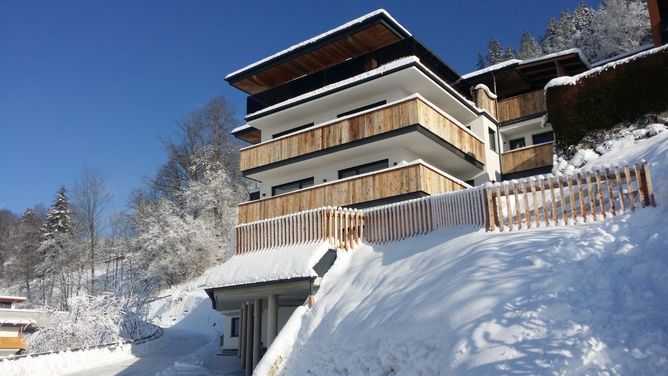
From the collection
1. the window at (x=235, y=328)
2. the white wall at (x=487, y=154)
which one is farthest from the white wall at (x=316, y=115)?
the window at (x=235, y=328)

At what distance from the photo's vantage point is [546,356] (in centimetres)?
763

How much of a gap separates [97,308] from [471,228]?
22761 mm

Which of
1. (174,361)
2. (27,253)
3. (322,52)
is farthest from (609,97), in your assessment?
(27,253)

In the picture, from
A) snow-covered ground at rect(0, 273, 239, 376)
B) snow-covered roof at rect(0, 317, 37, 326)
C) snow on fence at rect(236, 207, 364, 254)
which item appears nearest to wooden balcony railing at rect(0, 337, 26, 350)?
snow-covered roof at rect(0, 317, 37, 326)

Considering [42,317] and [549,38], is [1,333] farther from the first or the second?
[549,38]

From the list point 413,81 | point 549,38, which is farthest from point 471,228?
point 549,38

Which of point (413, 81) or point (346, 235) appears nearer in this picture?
point (346, 235)

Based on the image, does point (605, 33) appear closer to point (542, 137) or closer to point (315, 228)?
point (542, 137)

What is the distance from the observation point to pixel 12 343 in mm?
34906

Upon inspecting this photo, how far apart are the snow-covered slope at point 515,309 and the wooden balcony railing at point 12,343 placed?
27859 millimetres

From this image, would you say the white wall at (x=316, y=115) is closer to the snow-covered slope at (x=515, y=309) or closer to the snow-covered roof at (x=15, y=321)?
the snow-covered slope at (x=515, y=309)

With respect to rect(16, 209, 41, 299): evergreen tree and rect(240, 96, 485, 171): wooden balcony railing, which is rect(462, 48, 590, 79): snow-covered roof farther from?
rect(16, 209, 41, 299): evergreen tree

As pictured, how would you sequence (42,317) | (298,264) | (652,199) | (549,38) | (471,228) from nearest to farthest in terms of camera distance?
1. (652,199)
2. (471,228)
3. (298,264)
4. (42,317)
5. (549,38)

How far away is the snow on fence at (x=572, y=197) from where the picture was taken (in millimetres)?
12023
